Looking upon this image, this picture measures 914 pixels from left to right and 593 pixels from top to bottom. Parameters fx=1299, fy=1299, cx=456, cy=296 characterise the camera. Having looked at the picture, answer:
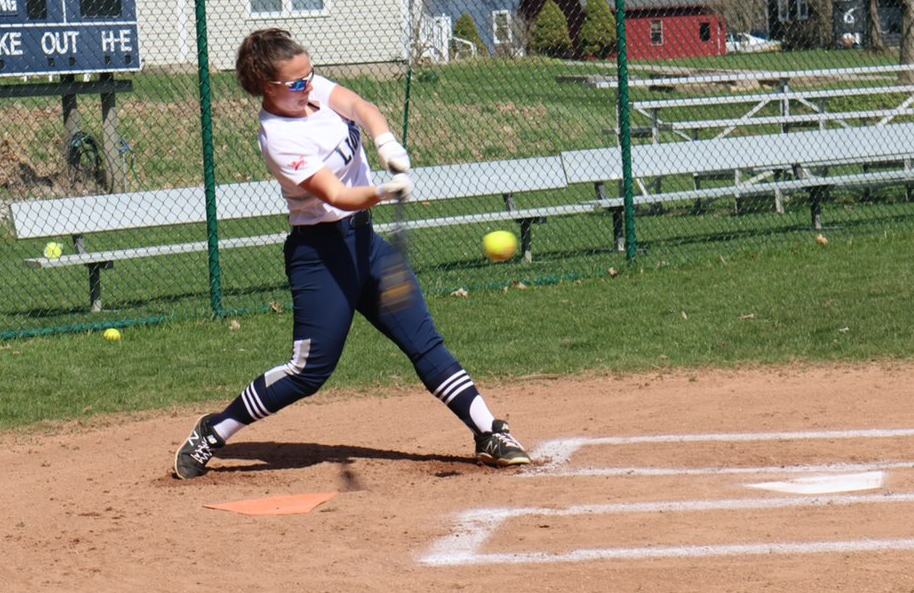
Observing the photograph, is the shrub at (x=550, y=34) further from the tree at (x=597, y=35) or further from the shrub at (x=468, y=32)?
the shrub at (x=468, y=32)

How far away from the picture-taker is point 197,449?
550cm

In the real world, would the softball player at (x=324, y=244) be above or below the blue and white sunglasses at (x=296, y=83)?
below

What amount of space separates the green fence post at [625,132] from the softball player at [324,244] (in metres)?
5.45

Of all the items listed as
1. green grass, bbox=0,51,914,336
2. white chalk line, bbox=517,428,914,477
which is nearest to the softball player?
white chalk line, bbox=517,428,914,477

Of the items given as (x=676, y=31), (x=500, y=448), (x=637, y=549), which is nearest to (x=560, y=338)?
(x=500, y=448)

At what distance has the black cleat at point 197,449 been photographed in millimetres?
5492

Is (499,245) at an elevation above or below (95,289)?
above

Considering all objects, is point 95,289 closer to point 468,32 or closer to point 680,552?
point 680,552

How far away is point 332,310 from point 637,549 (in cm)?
164

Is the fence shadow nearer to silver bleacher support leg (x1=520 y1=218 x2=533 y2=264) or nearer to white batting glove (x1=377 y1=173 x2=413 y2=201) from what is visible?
white batting glove (x1=377 y1=173 x2=413 y2=201)

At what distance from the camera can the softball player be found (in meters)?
4.91

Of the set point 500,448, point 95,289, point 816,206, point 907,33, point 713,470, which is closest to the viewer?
point 713,470

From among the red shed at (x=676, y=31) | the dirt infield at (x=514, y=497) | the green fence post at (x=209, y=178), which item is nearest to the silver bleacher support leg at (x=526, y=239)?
the green fence post at (x=209, y=178)

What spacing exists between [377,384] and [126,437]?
156cm
